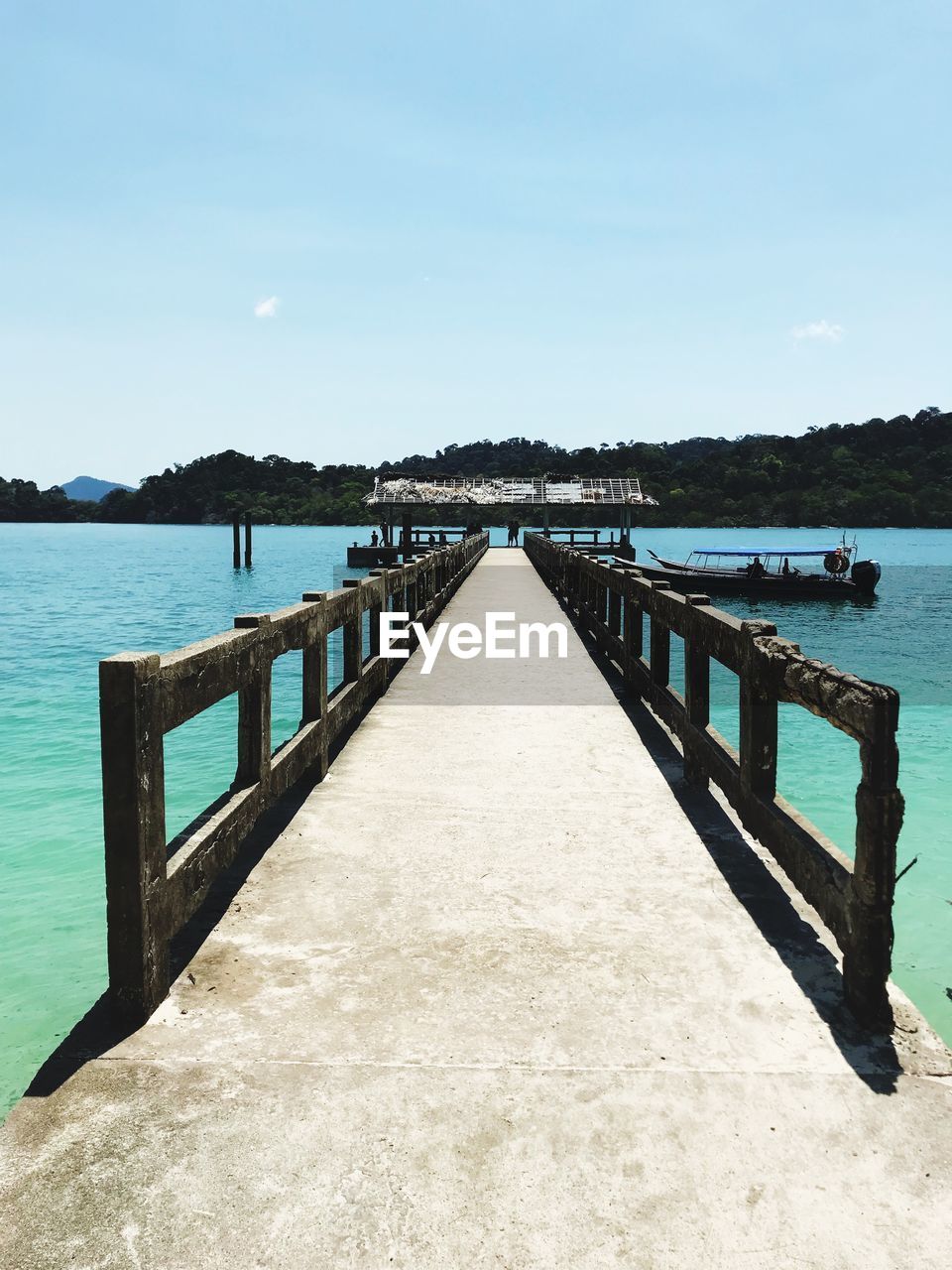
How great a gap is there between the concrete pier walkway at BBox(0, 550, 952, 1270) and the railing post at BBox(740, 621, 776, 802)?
0.48 metres

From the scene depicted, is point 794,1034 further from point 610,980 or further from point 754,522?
point 754,522

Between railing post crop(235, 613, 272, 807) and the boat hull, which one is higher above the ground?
railing post crop(235, 613, 272, 807)

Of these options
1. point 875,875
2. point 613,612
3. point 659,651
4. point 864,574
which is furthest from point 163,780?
point 864,574

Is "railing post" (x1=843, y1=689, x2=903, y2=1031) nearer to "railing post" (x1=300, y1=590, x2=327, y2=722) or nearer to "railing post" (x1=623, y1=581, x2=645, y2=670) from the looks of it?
"railing post" (x1=300, y1=590, x2=327, y2=722)

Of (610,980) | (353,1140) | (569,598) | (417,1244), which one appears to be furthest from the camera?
(569,598)

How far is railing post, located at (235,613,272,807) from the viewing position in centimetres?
446

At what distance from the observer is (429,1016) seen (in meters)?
3.19

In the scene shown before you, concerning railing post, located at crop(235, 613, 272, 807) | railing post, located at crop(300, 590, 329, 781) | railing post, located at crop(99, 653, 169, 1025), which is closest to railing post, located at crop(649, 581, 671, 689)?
railing post, located at crop(300, 590, 329, 781)

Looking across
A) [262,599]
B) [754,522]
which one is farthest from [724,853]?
[754,522]

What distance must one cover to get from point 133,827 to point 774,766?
2670 mm

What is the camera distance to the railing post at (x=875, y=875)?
292cm

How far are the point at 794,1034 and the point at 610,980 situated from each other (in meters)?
0.66

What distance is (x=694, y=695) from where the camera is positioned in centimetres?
578

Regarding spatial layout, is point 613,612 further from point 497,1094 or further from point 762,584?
point 762,584
